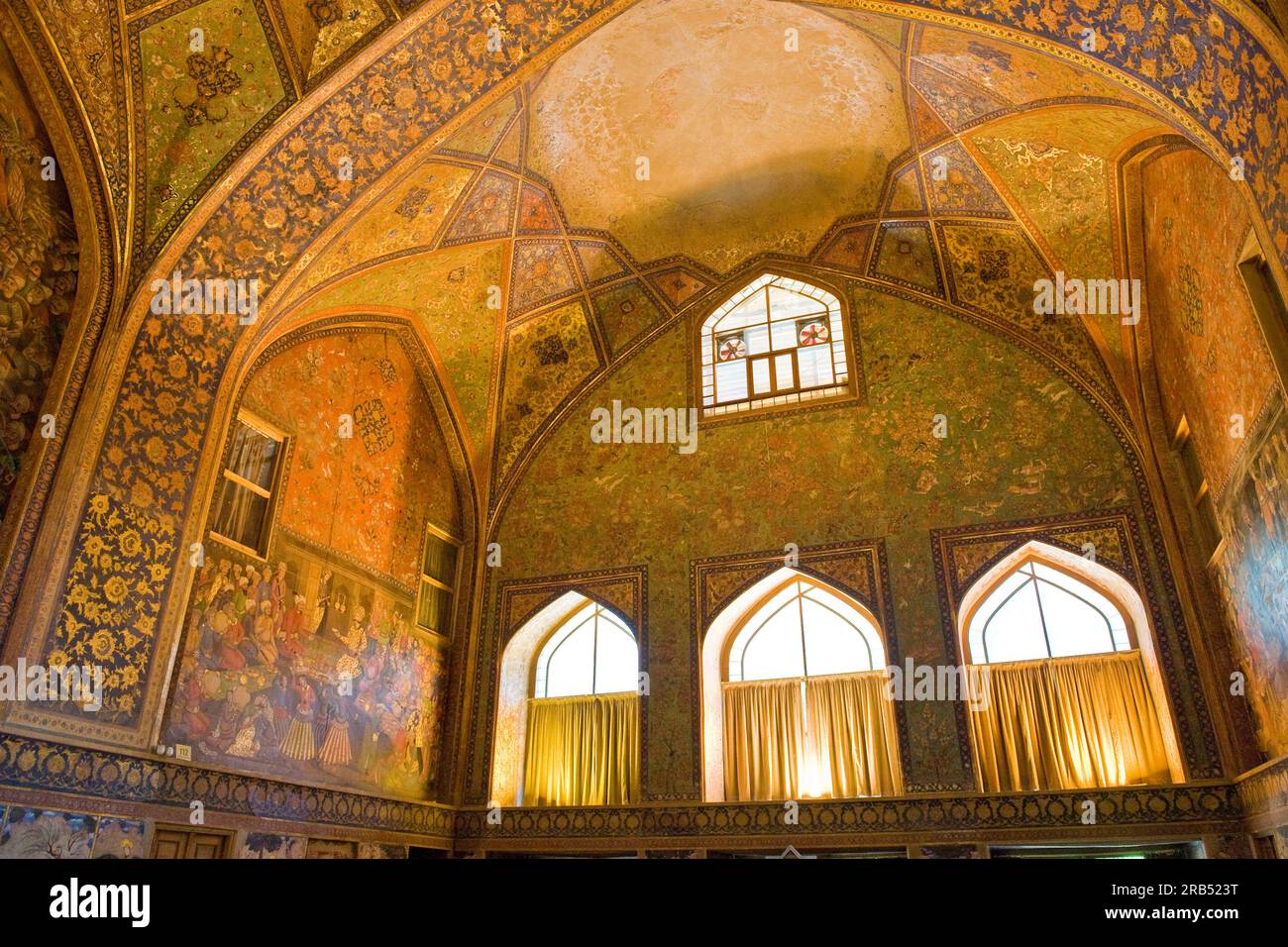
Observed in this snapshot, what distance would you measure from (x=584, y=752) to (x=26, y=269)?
25.7 feet

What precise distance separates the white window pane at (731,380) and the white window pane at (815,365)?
802 mm

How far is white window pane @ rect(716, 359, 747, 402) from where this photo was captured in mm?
12594

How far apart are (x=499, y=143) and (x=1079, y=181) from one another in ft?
21.4

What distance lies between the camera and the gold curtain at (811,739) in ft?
33.4

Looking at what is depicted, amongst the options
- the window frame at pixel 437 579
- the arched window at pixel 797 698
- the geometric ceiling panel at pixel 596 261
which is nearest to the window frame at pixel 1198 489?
the arched window at pixel 797 698

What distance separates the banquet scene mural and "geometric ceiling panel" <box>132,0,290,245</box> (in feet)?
0.13

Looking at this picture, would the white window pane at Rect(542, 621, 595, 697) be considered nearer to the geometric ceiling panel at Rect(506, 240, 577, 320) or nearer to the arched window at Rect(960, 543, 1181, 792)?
the geometric ceiling panel at Rect(506, 240, 577, 320)

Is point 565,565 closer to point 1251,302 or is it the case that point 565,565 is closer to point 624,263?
point 624,263

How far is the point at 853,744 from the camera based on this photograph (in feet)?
33.9

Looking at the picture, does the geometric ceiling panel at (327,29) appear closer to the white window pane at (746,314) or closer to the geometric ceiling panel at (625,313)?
the geometric ceiling panel at (625,313)

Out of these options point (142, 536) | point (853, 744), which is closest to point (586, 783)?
point (853, 744)

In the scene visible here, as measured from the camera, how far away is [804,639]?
11156mm

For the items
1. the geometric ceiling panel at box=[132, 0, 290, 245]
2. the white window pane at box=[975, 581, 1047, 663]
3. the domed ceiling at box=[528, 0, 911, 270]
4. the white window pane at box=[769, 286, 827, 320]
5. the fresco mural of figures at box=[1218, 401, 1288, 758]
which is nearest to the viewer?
the fresco mural of figures at box=[1218, 401, 1288, 758]

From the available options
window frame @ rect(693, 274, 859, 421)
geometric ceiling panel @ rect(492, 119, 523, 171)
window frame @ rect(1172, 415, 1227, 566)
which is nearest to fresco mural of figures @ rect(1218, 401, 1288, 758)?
window frame @ rect(1172, 415, 1227, 566)
